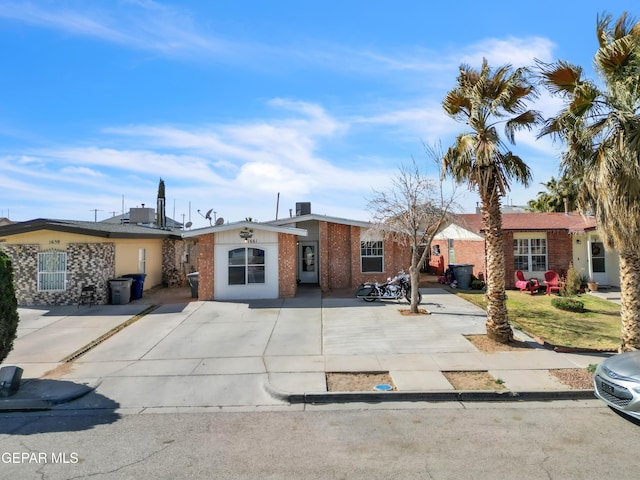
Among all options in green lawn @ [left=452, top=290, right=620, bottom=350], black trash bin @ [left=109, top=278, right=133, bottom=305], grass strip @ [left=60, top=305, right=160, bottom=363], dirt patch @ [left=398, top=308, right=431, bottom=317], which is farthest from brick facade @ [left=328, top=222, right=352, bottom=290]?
black trash bin @ [left=109, top=278, right=133, bottom=305]

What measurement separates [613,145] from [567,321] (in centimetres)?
644

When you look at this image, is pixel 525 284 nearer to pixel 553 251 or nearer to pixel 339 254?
pixel 553 251

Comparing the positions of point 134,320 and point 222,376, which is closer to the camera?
point 222,376

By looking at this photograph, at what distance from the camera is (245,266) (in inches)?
671

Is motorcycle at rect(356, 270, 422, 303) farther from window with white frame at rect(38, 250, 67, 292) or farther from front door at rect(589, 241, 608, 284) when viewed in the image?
window with white frame at rect(38, 250, 67, 292)

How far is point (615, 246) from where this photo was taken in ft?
28.0

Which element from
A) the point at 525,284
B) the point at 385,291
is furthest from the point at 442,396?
the point at 525,284

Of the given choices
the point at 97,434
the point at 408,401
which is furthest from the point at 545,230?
the point at 97,434

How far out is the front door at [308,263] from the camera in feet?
70.2

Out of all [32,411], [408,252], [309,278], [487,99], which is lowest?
[32,411]

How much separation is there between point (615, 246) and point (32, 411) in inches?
449

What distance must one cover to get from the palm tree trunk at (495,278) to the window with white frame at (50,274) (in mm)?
15397

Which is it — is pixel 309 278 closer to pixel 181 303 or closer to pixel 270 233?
pixel 270 233

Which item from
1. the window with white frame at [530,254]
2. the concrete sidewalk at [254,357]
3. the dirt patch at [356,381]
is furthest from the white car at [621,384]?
the window with white frame at [530,254]
